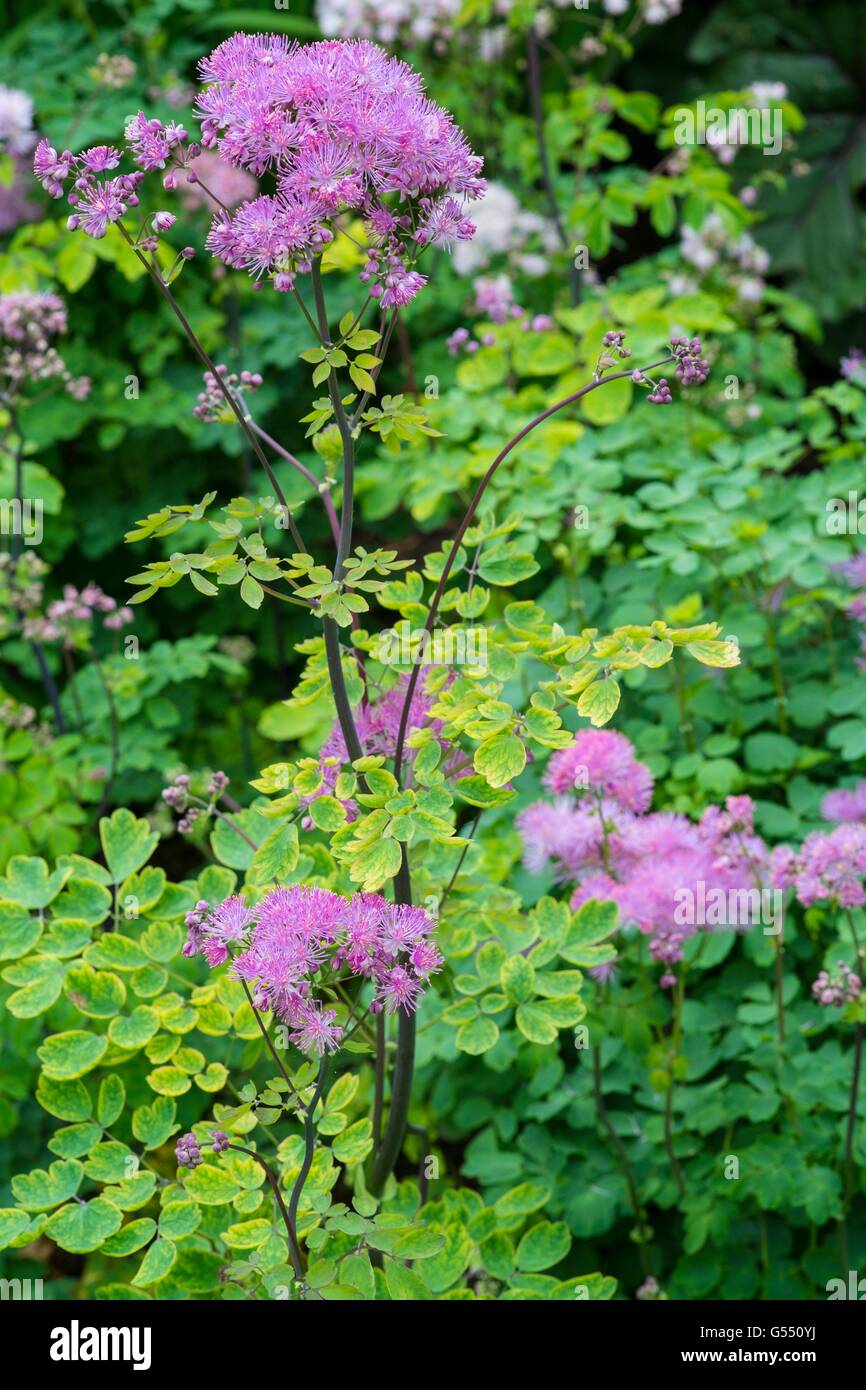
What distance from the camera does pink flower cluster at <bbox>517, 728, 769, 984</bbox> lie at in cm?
159

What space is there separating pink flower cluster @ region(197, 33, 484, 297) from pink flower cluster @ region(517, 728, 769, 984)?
2.15 ft

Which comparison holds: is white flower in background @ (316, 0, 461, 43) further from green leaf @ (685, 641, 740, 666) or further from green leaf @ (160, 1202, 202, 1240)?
green leaf @ (160, 1202, 202, 1240)

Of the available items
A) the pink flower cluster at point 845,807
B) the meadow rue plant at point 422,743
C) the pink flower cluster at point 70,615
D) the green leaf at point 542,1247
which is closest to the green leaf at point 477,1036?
the meadow rue plant at point 422,743

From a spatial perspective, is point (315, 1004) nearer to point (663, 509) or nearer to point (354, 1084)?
point (354, 1084)

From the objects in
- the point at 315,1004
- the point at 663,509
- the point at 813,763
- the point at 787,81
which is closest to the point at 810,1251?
the point at 813,763

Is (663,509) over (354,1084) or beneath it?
over

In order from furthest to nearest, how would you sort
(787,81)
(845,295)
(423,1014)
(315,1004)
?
(787,81), (845,295), (423,1014), (315,1004)

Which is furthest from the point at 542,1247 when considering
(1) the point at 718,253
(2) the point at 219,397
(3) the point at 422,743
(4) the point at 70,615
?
(1) the point at 718,253

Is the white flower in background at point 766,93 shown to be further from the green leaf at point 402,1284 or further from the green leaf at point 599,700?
the green leaf at point 402,1284

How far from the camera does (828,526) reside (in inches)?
85.3

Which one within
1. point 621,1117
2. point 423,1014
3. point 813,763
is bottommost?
point 621,1117

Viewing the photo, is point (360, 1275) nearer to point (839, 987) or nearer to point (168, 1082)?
point (168, 1082)

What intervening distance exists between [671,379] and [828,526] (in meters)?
0.80

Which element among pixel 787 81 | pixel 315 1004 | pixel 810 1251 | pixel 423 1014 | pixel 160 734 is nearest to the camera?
pixel 315 1004
